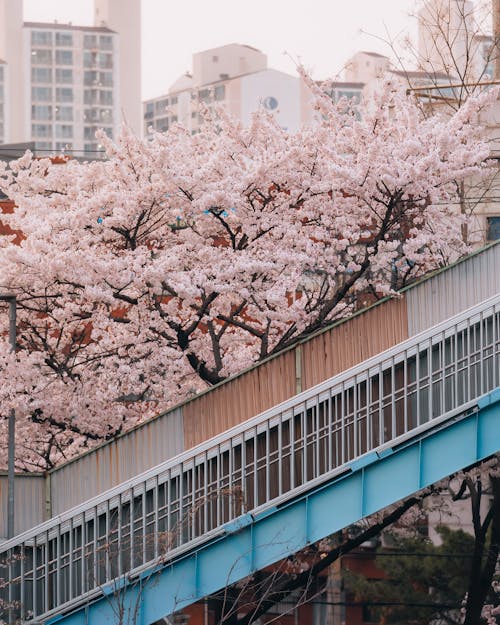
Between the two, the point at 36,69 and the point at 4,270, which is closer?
the point at 4,270

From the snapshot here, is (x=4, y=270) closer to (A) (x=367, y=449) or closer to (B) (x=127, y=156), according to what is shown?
(B) (x=127, y=156)

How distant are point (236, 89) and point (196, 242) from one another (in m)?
125

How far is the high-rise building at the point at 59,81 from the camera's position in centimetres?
17738

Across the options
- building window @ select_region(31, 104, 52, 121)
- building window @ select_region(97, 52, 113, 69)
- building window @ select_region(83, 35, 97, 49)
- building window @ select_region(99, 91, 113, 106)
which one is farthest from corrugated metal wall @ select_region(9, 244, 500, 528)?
building window @ select_region(83, 35, 97, 49)

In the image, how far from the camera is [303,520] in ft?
50.7

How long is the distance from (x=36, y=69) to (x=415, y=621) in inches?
6302

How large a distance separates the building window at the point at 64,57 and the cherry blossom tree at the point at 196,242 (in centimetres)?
16069

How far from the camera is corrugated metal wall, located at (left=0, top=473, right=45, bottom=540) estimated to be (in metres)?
17.0

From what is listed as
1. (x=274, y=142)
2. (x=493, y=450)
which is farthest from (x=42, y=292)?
(x=493, y=450)

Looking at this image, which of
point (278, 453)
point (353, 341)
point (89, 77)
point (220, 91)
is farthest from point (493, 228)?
point (89, 77)

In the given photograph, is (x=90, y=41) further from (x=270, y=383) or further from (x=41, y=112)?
(x=270, y=383)

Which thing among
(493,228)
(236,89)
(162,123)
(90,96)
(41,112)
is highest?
(90,96)

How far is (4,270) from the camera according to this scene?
20.1m

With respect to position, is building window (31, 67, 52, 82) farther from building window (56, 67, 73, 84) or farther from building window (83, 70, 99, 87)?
building window (83, 70, 99, 87)
